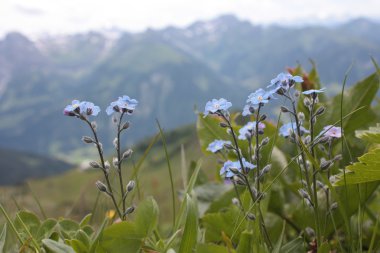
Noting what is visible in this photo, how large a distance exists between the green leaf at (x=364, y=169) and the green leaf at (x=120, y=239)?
96 cm

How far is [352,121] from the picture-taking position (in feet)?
10.5

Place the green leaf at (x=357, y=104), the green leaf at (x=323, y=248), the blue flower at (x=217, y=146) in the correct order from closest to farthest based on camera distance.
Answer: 1. the green leaf at (x=323, y=248)
2. the blue flower at (x=217, y=146)
3. the green leaf at (x=357, y=104)

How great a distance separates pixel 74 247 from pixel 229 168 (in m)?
0.76

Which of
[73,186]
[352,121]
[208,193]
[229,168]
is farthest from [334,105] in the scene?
[73,186]

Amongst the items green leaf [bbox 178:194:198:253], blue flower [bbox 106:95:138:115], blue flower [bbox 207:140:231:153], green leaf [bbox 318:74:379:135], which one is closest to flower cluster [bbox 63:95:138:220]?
blue flower [bbox 106:95:138:115]

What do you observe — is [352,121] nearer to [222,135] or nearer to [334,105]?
[334,105]

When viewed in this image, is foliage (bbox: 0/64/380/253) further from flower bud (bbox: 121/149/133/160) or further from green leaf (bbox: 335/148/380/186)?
flower bud (bbox: 121/149/133/160)

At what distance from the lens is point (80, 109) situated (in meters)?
2.00

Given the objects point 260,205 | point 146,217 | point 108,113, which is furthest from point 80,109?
point 260,205

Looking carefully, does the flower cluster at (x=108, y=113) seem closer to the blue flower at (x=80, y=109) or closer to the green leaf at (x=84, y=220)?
the blue flower at (x=80, y=109)

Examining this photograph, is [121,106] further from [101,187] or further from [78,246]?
[78,246]

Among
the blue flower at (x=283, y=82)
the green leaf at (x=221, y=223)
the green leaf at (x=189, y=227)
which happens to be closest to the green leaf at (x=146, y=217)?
the green leaf at (x=189, y=227)

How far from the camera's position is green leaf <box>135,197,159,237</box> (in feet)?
6.64

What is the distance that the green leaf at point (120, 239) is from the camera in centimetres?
202
